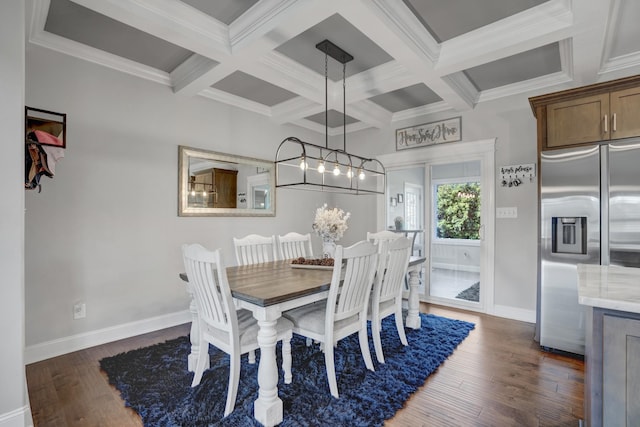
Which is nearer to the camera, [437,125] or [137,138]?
[137,138]

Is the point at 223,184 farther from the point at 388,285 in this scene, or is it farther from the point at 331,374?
the point at 331,374

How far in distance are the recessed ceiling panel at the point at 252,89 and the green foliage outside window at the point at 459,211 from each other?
7.86 ft

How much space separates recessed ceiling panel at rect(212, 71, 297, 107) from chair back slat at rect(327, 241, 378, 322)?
91.1 inches

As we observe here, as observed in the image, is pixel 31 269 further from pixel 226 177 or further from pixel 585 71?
Answer: pixel 585 71

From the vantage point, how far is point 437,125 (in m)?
4.10

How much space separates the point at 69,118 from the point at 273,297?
96.6 inches

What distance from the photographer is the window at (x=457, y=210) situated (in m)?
3.91

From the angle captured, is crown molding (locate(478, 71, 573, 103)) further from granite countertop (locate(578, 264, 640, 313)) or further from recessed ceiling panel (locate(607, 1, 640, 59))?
granite countertop (locate(578, 264, 640, 313))

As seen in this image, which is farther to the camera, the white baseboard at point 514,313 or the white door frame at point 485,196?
the white door frame at point 485,196

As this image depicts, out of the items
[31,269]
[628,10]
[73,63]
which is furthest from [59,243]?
[628,10]

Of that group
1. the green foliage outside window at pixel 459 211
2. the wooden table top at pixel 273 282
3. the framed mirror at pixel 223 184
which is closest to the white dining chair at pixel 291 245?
the wooden table top at pixel 273 282

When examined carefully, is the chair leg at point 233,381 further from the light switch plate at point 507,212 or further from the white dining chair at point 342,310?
the light switch plate at point 507,212

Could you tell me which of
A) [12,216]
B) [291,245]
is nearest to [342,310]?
[291,245]

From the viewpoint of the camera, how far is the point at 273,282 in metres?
2.15
